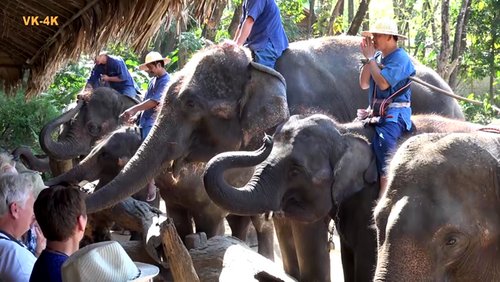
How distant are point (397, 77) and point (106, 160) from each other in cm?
366

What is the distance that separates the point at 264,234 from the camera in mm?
9016

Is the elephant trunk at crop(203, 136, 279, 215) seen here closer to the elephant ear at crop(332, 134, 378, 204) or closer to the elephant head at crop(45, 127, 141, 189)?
the elephant ear at crop(332, 134, 378, 204)

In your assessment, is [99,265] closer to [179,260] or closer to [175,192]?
[179,260]

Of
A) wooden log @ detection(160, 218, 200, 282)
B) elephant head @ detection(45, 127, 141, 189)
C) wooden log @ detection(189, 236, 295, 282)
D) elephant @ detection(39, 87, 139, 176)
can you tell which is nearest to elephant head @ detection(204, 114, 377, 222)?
wooden log @ detection(189, 236, 295, 282)

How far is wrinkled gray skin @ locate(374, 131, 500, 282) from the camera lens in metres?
3.81

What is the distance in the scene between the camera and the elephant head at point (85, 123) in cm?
1117

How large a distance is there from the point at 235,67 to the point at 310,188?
1.91 meters

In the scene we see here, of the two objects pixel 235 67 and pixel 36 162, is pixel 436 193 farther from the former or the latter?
pixel 36 162

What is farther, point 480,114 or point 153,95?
point 480,114

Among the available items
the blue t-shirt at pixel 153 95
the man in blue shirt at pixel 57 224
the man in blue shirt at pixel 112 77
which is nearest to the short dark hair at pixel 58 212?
the man in blue shirt at pixel 57 224

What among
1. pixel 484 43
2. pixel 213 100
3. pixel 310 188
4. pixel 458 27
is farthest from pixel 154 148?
pixel 484 43

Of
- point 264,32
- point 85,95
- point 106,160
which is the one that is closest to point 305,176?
point 264,32

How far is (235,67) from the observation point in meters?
7.84

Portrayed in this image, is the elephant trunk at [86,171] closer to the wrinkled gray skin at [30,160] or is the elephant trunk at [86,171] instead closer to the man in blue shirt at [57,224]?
the wrinkled gray skin at [30,160]
